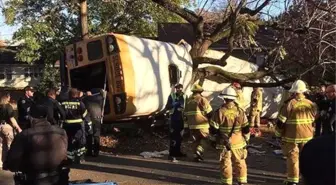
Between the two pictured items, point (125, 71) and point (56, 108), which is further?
point (125, 71)

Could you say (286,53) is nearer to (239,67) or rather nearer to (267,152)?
(239,67)

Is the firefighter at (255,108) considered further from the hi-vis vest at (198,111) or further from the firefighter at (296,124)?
the firefighter at (296,124)

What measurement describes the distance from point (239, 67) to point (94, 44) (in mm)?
7346

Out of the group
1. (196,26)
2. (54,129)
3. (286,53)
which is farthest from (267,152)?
(54,129)

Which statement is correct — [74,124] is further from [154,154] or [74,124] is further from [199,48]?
[199,48]

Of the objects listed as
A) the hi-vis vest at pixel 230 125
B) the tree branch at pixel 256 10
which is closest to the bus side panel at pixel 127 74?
the tree branch at pixel 256 10

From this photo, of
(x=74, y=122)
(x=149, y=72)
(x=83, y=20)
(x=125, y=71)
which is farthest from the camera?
(x=83, y=20)

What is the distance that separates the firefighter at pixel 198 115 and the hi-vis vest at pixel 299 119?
2476mm

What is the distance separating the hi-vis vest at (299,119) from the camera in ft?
25.7

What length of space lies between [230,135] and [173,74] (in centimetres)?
608

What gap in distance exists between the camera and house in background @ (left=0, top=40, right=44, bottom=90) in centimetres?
4769

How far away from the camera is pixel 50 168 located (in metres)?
4.87

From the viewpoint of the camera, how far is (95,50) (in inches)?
488

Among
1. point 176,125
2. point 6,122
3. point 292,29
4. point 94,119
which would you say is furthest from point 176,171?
point 292,29
